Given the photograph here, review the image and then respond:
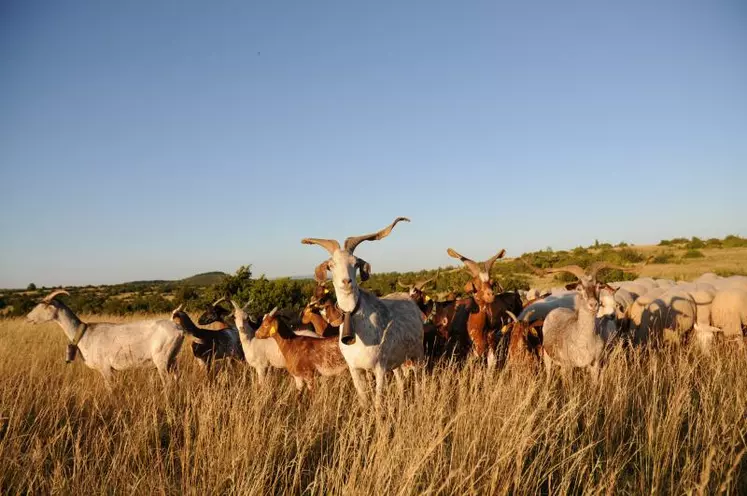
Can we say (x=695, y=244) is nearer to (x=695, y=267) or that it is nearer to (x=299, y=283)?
(x=695, y=267)

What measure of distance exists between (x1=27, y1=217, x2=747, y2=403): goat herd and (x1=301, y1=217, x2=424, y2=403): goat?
14 millimetres

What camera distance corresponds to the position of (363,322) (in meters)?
6.10

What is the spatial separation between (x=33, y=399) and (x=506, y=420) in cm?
689

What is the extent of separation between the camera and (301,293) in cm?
1986

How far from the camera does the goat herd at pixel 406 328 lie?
6188mm

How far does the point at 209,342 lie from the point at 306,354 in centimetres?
348

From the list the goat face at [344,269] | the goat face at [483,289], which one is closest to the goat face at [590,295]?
the goat face at [483,289]

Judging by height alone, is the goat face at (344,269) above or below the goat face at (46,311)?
above

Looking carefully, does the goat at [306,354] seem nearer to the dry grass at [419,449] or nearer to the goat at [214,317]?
the dry grass at [419,449]

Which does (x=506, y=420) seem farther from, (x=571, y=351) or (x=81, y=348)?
(x=81, y=348)

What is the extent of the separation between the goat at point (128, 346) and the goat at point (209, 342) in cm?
52

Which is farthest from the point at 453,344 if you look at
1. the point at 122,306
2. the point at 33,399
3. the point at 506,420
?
the point at 122,306

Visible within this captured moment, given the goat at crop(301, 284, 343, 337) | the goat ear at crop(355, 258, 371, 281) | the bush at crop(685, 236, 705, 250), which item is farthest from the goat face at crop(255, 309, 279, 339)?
the bush at crop(685, 236, 705, 250)

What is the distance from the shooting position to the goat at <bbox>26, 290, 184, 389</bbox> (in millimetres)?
8891
